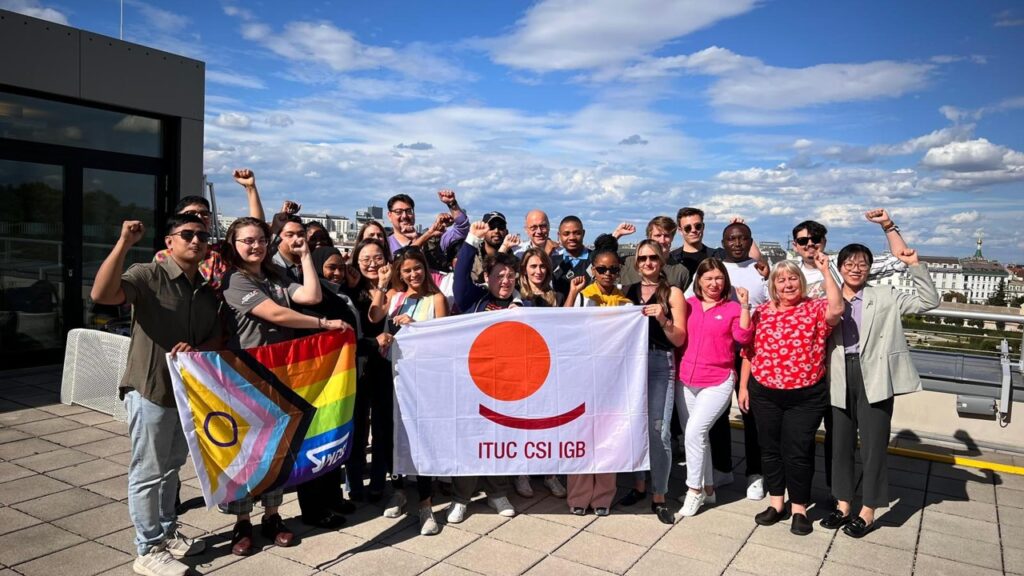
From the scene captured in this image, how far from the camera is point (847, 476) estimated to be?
4707 mm

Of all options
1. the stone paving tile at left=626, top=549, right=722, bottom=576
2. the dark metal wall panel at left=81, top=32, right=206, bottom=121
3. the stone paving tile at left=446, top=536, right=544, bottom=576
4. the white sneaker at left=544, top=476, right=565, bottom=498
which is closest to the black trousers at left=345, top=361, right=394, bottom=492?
the stone paving tile at left=446, top=536, right=544, bottom=576

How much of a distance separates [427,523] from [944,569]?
3095mm

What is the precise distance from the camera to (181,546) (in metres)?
4.00

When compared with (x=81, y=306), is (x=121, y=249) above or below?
above

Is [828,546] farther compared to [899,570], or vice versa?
[828,546]

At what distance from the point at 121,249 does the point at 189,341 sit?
2.34 feet

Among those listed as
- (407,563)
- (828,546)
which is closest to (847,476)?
(828,546)

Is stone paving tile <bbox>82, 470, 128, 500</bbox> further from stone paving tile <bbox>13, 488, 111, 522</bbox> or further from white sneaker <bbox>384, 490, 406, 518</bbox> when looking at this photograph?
white sneaker <bbox>384, 490, 406, 518</bbox>

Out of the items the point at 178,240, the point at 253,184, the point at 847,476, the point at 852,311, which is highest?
the point at 253,184

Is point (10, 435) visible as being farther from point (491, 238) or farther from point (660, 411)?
point (660, 411)

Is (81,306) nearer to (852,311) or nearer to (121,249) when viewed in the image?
(121,249)

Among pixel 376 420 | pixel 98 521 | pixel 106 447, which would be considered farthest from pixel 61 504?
pixel 376 420

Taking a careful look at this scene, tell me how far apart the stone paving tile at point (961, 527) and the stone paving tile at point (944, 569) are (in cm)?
52

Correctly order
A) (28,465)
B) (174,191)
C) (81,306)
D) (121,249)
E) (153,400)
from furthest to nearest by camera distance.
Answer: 1. (174,191)
2. (81,306)
3. (28,465)
4. (153,400)
5. (121,249)
